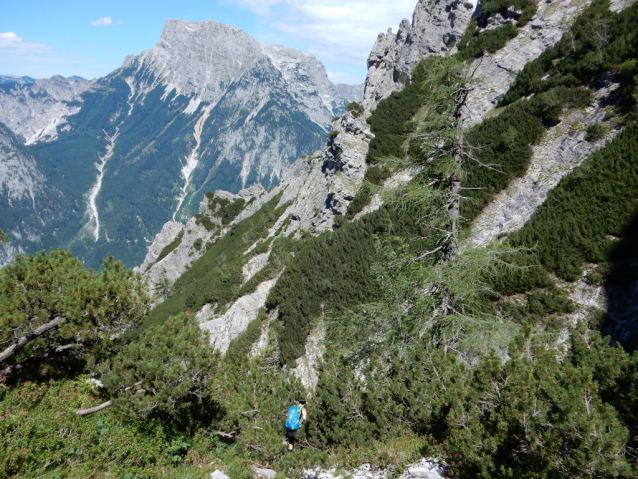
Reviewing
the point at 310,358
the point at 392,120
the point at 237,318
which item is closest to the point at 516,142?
the point at 392,120

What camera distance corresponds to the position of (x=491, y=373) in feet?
18.1

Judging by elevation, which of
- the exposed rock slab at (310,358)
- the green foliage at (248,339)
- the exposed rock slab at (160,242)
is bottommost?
the exposed rock slab at (160,242)

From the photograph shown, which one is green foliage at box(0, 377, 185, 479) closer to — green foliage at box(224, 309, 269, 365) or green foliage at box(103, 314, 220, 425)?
green foliage at box(103, 314, 220, 425)

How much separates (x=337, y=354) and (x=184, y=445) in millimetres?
4103

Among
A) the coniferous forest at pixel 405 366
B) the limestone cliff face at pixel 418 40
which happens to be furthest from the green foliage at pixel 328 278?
the limestone cliff face at pixel 418 40

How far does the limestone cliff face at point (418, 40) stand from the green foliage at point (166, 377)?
48304mm

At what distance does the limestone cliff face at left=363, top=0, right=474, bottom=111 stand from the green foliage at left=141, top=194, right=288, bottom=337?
26900 millimetres

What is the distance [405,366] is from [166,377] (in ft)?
17.2

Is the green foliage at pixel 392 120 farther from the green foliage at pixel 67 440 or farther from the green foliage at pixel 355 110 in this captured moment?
the green foliage at pixel 67 440

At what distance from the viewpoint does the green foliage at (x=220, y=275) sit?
33.4 metres

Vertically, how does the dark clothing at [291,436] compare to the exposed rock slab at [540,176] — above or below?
below

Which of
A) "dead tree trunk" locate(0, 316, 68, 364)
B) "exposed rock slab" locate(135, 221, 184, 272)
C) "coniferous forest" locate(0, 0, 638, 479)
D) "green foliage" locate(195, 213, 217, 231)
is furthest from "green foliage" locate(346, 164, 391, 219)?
"exposed rock slab" locate(135, 221, 184, 272)

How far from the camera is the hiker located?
23.1 feet

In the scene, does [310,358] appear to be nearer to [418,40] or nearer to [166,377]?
[166,377]
